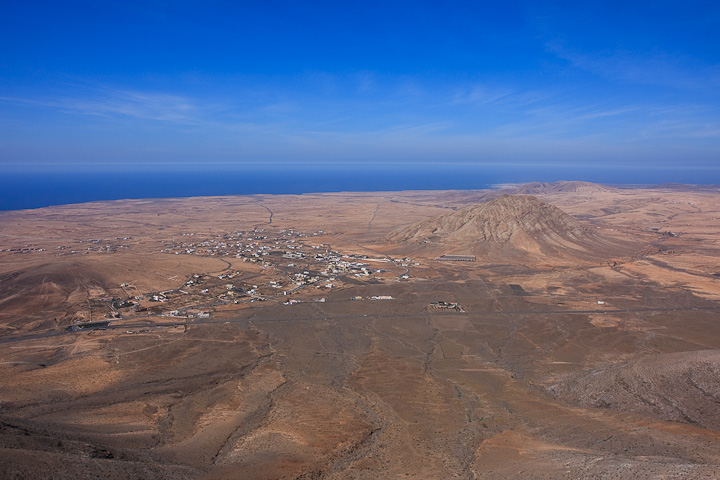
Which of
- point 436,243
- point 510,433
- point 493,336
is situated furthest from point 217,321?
point 436,243

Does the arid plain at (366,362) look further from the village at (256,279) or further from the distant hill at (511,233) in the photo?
the distant hill at (511,233)

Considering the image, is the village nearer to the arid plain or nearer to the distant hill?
the arid plain

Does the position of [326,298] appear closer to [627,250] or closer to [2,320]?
[2,320]

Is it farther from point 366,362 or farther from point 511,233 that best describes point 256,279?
point 511,233

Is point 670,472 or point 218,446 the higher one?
point 670,472

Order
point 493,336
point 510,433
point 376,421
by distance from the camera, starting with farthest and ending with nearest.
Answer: point 493,336 < point 376,421 < point 510,433

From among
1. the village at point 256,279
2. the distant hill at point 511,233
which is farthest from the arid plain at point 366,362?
the distant hill at point 511,233

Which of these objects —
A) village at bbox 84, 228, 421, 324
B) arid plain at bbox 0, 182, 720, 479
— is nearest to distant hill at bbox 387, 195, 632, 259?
arid plain at bbox 0, 182, 720, 479
